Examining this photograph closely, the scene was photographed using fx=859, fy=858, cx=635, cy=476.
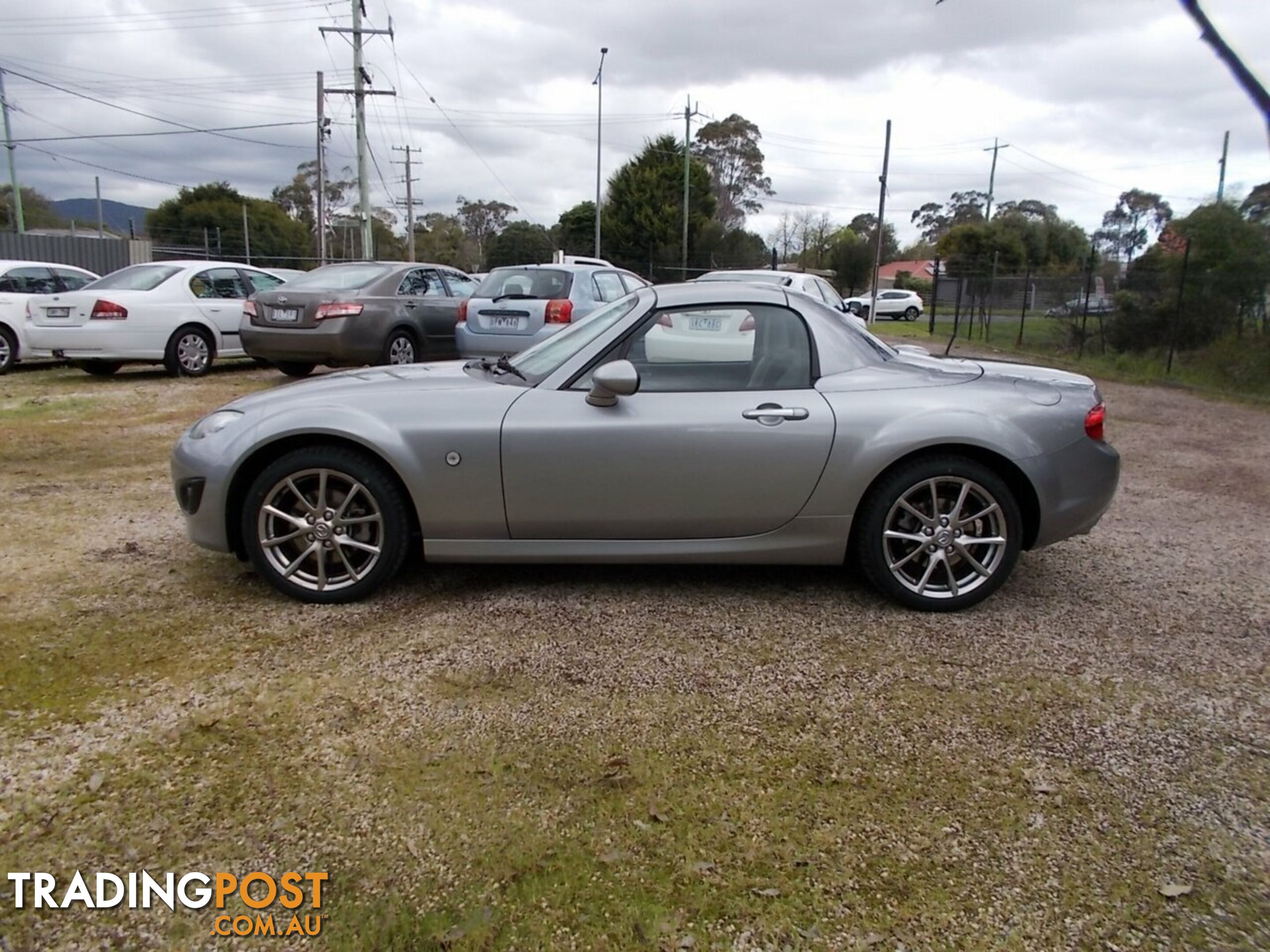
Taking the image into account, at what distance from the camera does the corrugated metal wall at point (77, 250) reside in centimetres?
2242

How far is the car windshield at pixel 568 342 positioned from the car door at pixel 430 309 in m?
6.11

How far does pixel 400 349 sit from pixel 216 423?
6569 millimetres

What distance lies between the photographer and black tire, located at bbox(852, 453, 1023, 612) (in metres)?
3.68

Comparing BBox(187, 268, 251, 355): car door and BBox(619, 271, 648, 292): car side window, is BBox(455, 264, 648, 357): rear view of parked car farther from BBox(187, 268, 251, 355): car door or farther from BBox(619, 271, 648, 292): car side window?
BBox(187, 268, 251, 355): car door

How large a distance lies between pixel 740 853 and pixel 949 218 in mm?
81071

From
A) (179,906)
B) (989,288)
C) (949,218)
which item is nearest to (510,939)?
(179,906)

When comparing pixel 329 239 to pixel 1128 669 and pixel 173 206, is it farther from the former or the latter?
pixel 1128 669

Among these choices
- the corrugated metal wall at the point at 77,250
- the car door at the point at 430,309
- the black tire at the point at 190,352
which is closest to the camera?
the car door at the point at 430,309

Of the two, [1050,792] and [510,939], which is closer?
[510,939]

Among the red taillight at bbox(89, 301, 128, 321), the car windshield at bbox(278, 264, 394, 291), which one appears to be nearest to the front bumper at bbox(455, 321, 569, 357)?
the car windshield at bbox(278, 264, 394, 291)

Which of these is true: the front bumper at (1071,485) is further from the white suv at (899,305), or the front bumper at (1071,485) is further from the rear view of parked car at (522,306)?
the white suv at (899,305)

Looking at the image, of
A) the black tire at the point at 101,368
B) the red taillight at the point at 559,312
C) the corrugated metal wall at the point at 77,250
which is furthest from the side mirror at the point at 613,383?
the corrugated metal wall at the point at 77,250

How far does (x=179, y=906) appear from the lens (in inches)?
81.1

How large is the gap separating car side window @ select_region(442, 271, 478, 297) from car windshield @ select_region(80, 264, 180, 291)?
3.32m
